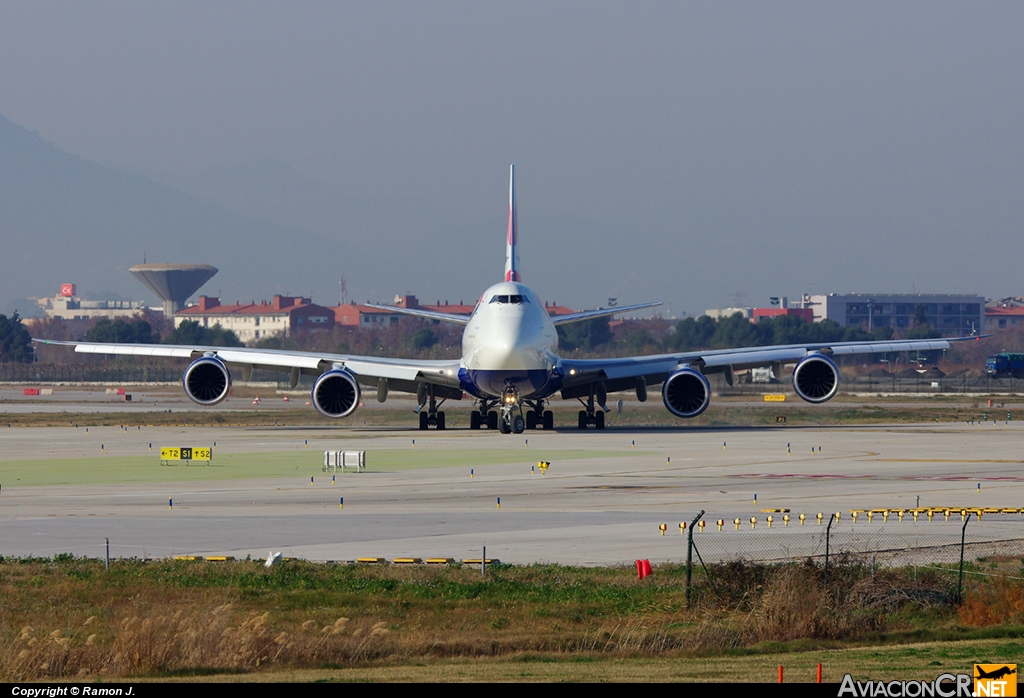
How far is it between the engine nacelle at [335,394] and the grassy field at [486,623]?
32619 millimetres

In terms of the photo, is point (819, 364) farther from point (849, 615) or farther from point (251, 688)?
point (251, 688)

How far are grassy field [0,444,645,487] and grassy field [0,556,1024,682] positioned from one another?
15913mm

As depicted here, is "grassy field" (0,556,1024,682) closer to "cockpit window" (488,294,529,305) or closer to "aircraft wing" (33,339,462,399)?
"cockpit window" (488,294,529,305)

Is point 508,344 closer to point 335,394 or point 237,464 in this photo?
point 335,394

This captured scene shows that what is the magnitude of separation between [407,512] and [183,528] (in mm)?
4942

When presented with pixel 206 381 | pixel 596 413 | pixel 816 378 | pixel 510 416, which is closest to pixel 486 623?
pixel 510 416

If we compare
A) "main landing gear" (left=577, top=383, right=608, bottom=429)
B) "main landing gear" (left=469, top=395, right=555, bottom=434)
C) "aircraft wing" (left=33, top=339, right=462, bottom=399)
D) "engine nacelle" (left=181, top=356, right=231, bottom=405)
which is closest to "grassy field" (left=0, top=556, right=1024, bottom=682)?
"main landing gear" (left=469, top=395, right=555, bottom=434)

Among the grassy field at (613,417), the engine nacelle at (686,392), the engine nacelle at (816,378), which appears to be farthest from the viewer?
the grassy field at (613,417)

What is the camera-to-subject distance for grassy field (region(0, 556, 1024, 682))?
16.4 meters

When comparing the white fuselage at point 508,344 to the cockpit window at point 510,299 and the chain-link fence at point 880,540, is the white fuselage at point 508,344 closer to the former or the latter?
the cockpit window at point 510,299

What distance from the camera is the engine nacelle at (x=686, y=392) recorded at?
185ft

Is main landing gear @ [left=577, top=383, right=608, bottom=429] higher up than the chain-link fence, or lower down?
higher up

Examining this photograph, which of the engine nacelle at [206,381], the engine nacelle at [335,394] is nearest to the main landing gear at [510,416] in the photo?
the engine nacelle at [335,394]

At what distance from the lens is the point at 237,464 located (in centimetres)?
4253
